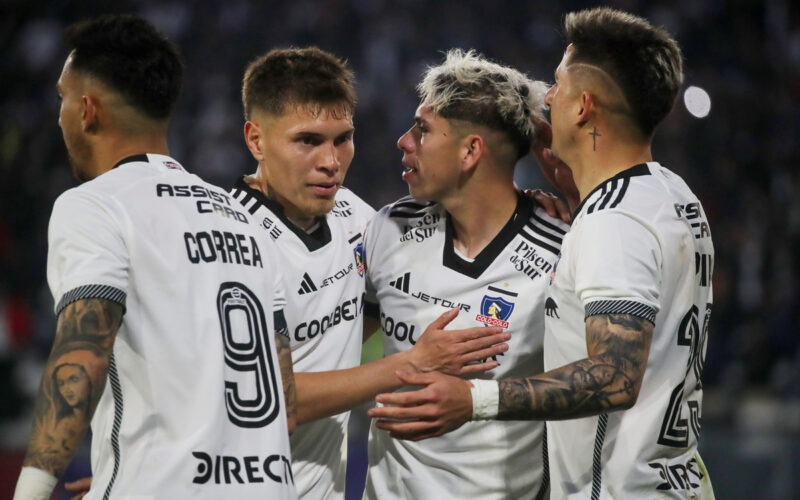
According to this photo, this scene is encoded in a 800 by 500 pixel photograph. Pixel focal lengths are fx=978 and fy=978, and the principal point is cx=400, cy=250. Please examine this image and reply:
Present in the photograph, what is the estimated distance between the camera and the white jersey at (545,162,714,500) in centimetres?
323

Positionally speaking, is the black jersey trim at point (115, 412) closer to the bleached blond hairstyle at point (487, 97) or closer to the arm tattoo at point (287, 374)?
the arm tattoo at point (287, 374)

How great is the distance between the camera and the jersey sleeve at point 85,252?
2734 millimetres

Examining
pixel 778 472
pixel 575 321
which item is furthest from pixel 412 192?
pixel 778 472

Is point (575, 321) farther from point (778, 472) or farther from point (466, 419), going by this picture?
A: point (778, 472)

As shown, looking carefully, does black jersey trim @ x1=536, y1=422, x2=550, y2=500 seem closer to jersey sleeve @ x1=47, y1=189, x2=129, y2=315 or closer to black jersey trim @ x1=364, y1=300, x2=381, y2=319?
black jersey trim @ x1=364, y1=300, x2=381, y2=319

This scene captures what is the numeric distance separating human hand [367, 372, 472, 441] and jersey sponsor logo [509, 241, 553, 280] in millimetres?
993

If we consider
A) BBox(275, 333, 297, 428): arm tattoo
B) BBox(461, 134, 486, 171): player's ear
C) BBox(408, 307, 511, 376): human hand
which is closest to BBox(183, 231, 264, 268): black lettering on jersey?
BBox(275, 333, 297, 428): arm tattoo

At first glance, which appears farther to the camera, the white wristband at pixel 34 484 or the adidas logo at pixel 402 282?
the adidas logo at pixel 402 282

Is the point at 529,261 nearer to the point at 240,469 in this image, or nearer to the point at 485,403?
the point at 485,403

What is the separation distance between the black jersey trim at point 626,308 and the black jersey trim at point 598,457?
475 millimetres

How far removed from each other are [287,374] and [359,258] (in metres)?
0.90

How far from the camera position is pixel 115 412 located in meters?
2.89

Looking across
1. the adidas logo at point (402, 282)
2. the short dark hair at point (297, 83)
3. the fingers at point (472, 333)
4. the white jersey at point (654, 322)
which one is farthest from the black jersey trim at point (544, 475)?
the short dark hair at point (297, 83)

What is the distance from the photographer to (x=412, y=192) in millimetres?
4242
